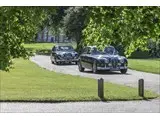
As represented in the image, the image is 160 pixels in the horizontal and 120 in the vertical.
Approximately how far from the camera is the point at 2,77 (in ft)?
48.1

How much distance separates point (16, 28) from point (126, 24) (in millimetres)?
1955

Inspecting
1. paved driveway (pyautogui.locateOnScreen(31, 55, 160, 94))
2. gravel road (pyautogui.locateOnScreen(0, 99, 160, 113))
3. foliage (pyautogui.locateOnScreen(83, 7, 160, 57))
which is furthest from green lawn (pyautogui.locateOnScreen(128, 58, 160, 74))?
foliage (pyautogui.locateOnScreen(83, 7, 160, 57))

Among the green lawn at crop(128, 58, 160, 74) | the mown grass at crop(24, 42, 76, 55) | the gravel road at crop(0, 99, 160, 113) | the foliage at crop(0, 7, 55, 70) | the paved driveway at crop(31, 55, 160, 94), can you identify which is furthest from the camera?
the green lawn at crop(128, 58, 160, 74)

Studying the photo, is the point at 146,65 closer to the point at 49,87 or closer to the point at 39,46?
the point at 49,87

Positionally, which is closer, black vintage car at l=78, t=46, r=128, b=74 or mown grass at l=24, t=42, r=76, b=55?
mown grass at l=24, t=42, r=76, b=55

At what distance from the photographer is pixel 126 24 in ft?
26.3

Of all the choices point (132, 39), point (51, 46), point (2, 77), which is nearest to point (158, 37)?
point (132, 39)

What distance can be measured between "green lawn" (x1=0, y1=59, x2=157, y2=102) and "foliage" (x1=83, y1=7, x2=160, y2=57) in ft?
7.62

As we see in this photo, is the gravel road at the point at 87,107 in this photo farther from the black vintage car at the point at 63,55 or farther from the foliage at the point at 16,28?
the black vintage car at the point at 63,55

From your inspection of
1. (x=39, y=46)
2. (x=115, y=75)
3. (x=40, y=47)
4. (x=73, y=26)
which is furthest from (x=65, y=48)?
(x=115, y=75)

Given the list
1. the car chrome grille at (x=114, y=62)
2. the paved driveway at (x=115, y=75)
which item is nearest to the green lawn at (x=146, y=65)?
the paved driveway at (x=115, y=75)

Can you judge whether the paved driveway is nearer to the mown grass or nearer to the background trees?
the mown grass

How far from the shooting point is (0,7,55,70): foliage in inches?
318

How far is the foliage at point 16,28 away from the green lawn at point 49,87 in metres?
0.92
